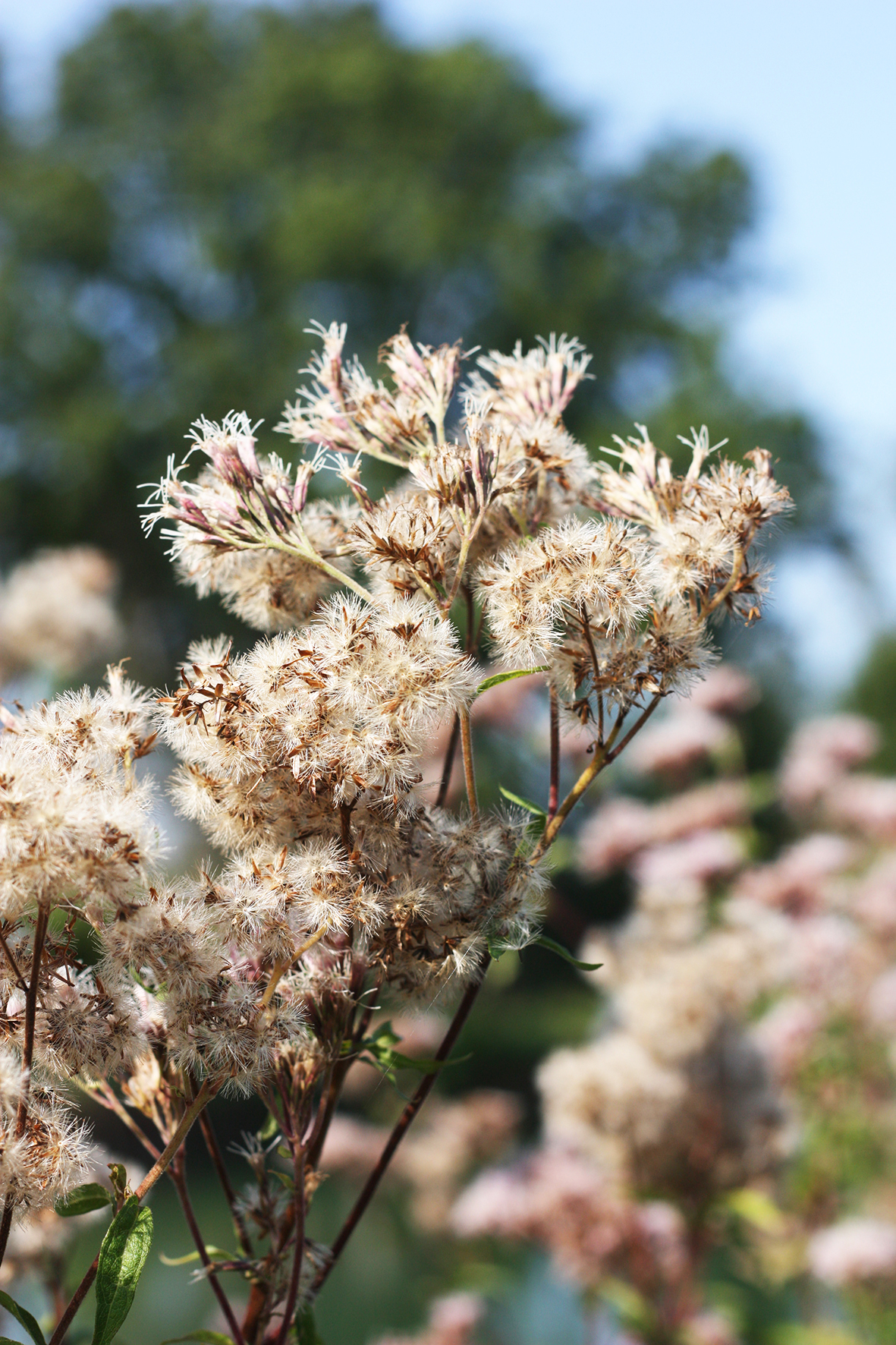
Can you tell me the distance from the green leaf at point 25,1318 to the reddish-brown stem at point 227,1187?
0.13 metres

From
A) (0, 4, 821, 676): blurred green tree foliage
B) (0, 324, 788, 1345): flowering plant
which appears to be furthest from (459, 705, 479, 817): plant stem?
(0, 4, 821, 676): blurred green tree foliage

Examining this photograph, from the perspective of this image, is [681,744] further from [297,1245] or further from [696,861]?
[297,1245]

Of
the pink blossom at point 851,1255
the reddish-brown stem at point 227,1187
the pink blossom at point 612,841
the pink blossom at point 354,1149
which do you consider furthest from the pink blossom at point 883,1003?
the reddish-brown stem at point 227,1187

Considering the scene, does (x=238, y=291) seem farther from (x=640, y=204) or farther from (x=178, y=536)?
(x=178, y=536)

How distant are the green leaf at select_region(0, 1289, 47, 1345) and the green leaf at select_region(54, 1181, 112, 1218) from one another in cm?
5

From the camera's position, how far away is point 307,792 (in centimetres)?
64

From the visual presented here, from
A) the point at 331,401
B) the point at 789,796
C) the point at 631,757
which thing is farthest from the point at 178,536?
the point at 789,796

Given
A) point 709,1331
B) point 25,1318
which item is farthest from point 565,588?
point 709,1331

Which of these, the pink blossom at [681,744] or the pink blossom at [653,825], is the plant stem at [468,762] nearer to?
the pink blossom at [653,825]

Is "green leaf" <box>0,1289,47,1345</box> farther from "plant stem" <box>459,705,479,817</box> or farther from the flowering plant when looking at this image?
"plant stem" <box>459,705,479,817</box>

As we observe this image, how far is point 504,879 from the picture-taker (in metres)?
0.66

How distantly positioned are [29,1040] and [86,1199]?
0.49 ft

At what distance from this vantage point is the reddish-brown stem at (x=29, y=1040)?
555 mm

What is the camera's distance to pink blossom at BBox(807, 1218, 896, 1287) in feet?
6.72
